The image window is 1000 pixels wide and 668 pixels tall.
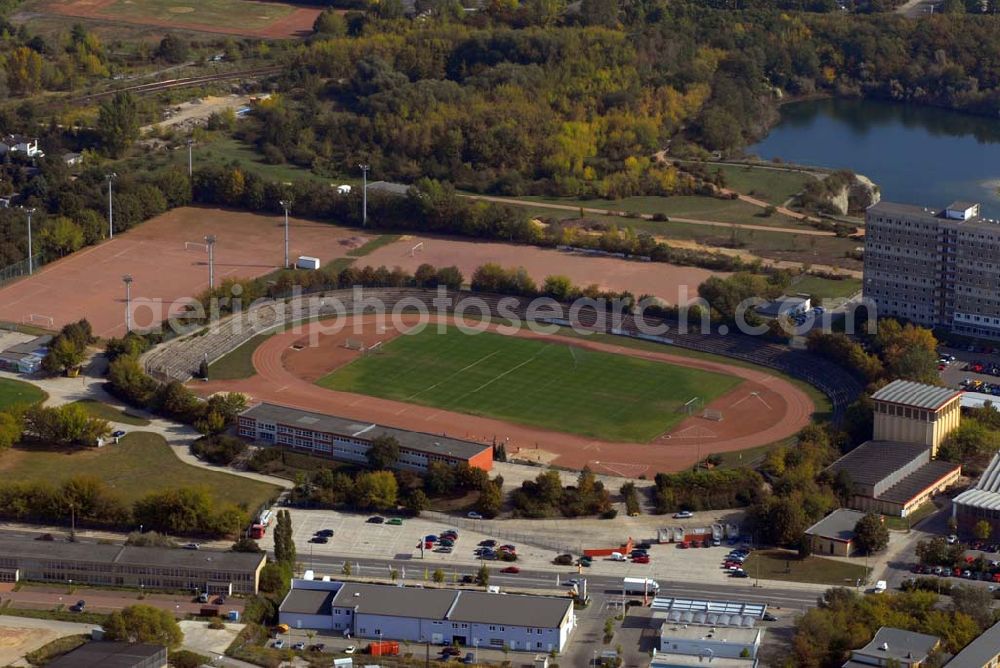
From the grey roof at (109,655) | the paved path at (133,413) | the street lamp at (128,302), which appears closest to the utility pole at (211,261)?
the street lamp at (128,302)

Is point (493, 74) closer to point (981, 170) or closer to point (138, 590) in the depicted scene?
point (981, 170)

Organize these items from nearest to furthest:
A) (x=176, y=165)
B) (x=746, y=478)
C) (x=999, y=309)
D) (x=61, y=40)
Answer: (x=746, y=478) → (x=999, y=309) → (x=176, y=165) → (x=61, y=40)

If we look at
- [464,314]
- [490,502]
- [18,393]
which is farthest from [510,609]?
[464,314]

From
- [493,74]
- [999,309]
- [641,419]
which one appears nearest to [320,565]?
[641,419]

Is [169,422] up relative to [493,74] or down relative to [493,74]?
down

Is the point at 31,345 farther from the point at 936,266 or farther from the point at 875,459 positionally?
the point at 936,266

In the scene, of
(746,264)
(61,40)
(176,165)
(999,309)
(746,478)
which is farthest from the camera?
(61,40)
